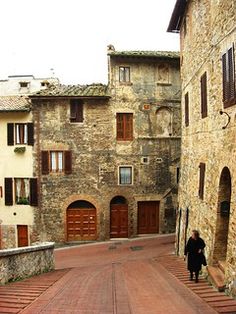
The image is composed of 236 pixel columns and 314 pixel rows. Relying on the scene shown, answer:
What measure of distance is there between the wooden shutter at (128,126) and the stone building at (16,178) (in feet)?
18.4

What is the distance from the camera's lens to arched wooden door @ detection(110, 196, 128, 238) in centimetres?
2527

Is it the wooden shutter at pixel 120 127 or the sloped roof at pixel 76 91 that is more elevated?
the sloped roof at pixel 76 91

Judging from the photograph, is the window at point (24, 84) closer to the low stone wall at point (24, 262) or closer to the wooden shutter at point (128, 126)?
the wooden shutter at point (128, 126)

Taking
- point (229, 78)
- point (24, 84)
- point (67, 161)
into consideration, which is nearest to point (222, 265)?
point (229, 78)

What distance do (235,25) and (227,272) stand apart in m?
5.47

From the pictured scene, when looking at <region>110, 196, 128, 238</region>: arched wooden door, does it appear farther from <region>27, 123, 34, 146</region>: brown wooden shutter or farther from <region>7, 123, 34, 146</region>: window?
<region>7, 123, 34, 146</region>: window

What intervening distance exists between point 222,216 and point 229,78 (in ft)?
11.8

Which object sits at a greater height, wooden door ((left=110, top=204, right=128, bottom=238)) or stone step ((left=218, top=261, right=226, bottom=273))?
stone step ((left=218, top=261, right=226, bottom=273))

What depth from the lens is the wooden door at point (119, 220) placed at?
25.2m

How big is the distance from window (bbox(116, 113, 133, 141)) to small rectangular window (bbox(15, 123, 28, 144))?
18.1ft

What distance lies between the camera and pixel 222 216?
10.9 meters

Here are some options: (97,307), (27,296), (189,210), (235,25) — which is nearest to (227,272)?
(97,307)

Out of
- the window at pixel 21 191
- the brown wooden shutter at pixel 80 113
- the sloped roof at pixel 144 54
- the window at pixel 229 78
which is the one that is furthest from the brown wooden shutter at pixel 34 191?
the window at pixel 229 78

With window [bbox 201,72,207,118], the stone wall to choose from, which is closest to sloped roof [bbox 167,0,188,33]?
the stone wall
